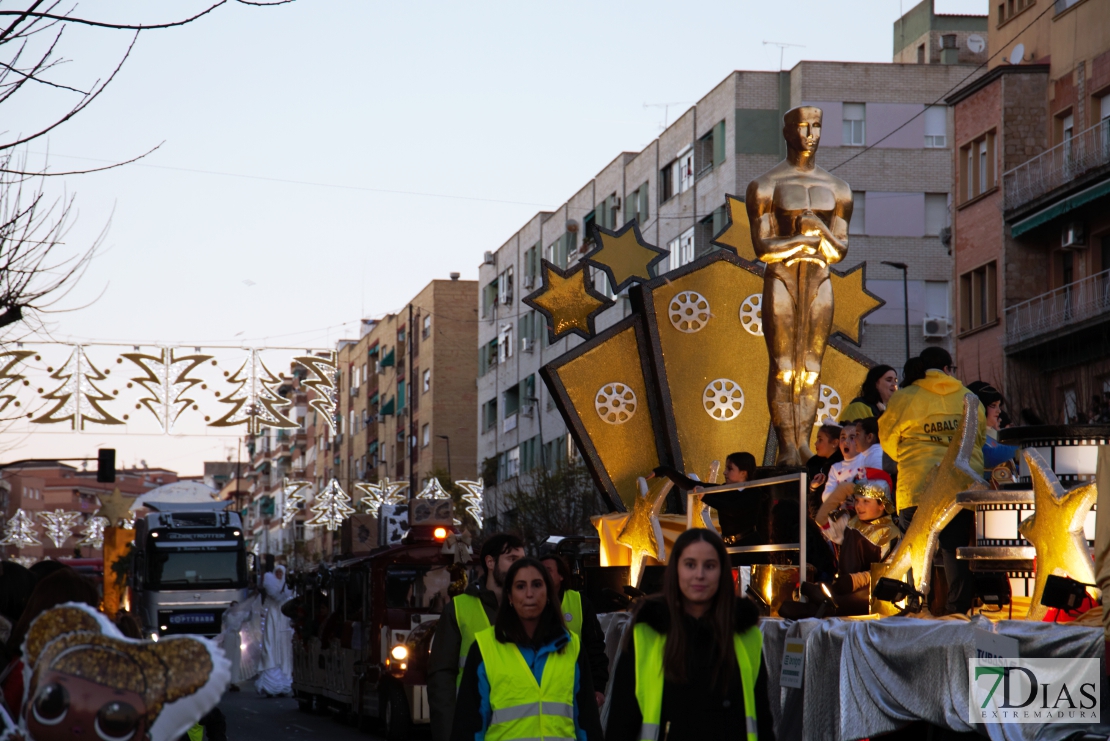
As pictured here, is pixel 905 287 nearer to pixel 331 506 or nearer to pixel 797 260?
pixel 331 506

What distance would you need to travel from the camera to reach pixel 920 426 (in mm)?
10789

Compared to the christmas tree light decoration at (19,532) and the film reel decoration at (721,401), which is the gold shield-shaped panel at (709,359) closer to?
the film reel decoration at (721,401)

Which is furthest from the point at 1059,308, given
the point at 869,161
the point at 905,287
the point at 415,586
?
the point at 415,586

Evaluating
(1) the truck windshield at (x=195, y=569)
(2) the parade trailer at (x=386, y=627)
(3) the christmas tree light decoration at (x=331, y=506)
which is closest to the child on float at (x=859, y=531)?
(2) the parade trailer at (x=386, y=627)

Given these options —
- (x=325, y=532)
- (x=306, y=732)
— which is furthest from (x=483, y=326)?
(x=306, y=732)

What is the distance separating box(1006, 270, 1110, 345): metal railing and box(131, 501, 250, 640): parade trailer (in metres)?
17.5

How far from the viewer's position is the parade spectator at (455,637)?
7457 mm

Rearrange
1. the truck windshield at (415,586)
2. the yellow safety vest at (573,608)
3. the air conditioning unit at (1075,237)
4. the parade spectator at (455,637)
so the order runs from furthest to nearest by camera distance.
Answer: the air conditioning unit at (1075,237)
the truck windshield at (415,586)
the yellow safety vest at (573,608)
the parade spectator at (455,637)

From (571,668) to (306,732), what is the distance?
15.1 metres

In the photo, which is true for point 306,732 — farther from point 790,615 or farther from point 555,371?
point 790,615

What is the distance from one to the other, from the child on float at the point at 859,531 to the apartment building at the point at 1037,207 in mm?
21794

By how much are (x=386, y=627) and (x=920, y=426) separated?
36.0 feet

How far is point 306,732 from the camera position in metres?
21.0

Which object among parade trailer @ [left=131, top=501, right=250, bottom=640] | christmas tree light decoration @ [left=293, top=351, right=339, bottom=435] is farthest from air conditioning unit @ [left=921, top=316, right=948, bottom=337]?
parade trailer @ [left=131, top=501, right=250, bottom=640]
